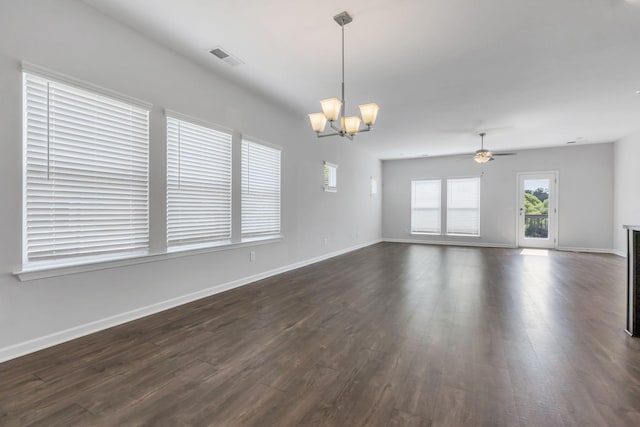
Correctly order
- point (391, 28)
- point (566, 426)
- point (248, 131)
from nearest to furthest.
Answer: point (566, 426)
point (391, 28)
point (248, 131)

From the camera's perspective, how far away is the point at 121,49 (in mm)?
2748

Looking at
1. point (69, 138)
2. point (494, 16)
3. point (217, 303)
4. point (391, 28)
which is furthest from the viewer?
point (217, 303)

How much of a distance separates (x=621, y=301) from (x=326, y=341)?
375cm

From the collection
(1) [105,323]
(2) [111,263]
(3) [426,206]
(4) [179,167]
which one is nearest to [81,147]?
(4) [179,167]

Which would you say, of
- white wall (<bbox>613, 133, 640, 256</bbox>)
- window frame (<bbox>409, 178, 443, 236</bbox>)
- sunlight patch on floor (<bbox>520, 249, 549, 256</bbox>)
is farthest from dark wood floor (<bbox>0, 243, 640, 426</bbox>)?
window frame (<bbox>409, 178, 443, 236</bbox>)

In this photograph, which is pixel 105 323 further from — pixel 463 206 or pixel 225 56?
pixel 463 206

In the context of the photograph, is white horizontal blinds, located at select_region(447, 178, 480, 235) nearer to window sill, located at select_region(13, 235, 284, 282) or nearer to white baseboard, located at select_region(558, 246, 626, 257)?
white baseboard, located at select_region(558, 246, 626, 257)

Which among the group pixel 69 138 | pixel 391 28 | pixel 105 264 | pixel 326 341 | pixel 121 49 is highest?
pixel 391 28

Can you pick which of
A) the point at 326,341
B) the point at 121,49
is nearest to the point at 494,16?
the point at 326,341

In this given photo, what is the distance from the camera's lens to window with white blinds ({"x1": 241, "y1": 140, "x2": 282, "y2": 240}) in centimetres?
425

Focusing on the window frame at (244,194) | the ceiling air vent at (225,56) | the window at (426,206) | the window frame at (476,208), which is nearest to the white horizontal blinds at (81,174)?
Result: the ceiling air vent at (225,56)

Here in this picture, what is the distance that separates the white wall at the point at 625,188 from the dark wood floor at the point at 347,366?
4267 mm

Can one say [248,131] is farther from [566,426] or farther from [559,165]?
[559,165]

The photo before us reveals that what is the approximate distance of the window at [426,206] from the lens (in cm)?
932
